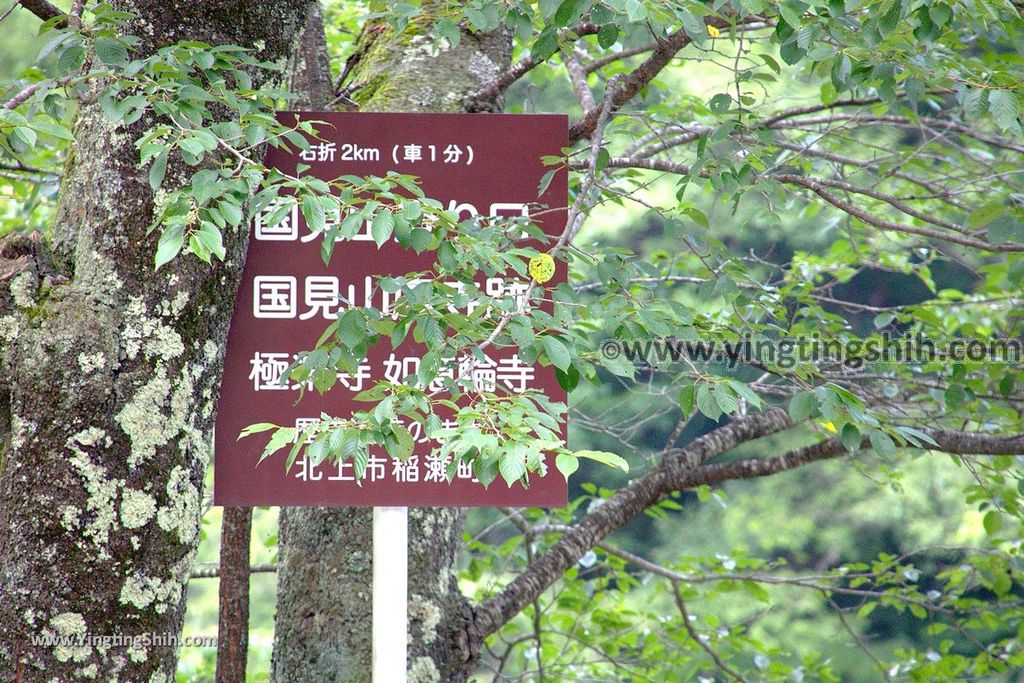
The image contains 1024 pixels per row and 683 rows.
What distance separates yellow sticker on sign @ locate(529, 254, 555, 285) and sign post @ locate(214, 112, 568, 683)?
150 millimetres

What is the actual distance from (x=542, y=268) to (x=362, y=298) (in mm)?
457

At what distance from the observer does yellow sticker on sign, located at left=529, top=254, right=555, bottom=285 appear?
1581 millimetres

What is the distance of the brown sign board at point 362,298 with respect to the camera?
72.0 inches

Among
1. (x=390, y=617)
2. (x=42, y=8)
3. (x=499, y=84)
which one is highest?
(x=499, y=84)

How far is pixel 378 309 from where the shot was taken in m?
1.88

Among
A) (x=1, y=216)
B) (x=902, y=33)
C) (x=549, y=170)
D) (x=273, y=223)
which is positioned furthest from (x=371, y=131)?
(x=1, y=216)

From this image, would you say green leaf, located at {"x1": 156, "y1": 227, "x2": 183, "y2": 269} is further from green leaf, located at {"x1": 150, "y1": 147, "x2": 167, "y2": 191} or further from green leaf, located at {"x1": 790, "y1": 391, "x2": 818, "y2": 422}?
green leaf, located at {"x1": 790, "y1": 391, "x2": 818, "y2": 422}

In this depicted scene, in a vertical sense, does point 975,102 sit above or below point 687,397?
above

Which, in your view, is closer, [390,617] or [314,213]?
[314,213]

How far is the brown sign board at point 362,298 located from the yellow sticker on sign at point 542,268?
0.20 metres

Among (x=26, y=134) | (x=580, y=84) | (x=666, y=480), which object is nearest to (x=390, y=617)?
(x=26, y=134)

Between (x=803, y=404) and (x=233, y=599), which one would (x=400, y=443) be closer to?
(x=803, y=404)

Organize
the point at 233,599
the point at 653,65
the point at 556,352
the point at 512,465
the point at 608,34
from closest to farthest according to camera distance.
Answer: the point at 512,465
the point at 556,352
the point at 608,34
the point at 653,65
the point at 233,599

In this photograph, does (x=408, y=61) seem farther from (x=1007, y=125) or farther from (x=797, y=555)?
(x=797, y=555)
